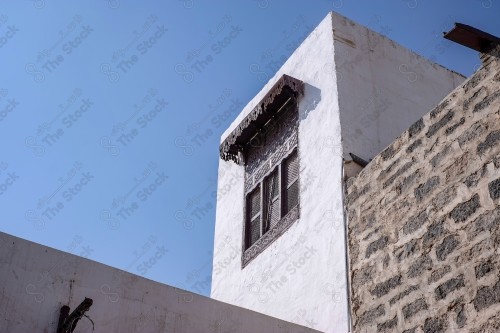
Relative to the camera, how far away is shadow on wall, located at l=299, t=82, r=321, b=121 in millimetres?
8422

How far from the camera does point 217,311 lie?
6184 millimetres

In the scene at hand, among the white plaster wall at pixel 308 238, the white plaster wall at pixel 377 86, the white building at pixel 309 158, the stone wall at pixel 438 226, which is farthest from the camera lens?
the white plaster wall at pixel 377 86

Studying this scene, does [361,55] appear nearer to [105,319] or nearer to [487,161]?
[487,161]

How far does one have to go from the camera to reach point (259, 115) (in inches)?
366

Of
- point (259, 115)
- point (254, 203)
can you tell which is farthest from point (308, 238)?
point (259, 115)

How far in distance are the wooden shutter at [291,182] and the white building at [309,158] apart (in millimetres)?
15

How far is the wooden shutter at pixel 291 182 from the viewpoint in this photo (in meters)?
8.22

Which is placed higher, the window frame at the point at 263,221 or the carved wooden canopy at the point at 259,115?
the carved wooden canopy at the point at 259,115

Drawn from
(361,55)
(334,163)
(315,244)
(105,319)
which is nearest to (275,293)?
(315,244)

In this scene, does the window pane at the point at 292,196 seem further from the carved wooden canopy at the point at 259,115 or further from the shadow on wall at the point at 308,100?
the carved wooden canopy at the point at 259,115

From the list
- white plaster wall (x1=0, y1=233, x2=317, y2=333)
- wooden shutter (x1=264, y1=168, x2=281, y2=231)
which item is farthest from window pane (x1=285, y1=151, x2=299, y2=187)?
white plaster wall (x1=0, y1=233, x2=317, y2=333)

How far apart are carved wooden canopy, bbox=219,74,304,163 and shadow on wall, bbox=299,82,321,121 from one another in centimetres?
11

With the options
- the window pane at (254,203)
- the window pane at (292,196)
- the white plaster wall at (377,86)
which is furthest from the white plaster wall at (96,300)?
the window pane at (254,203)

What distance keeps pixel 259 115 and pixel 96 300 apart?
4.28 metres
